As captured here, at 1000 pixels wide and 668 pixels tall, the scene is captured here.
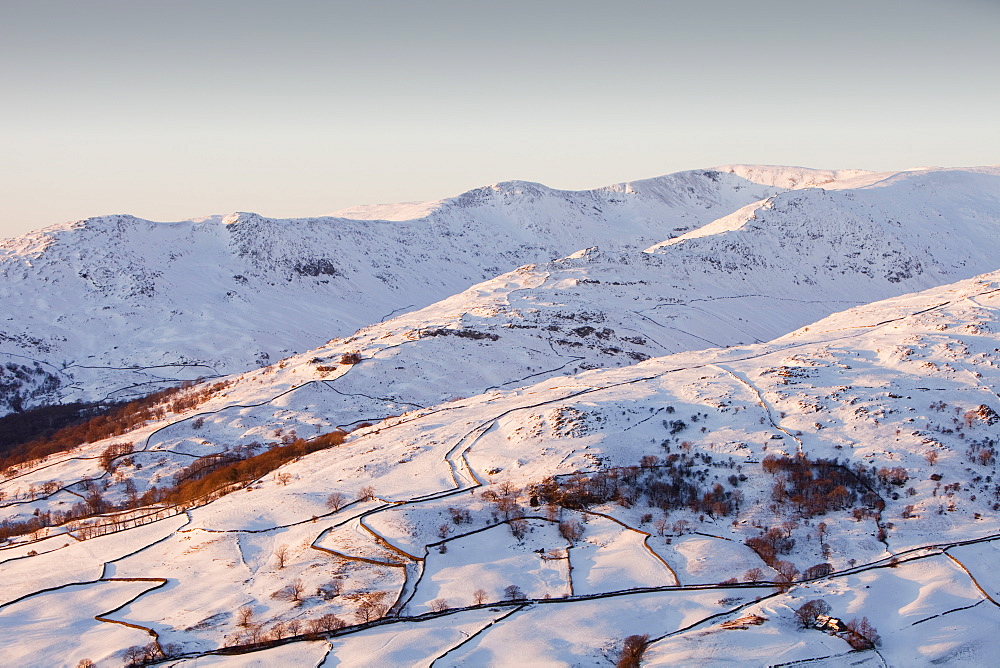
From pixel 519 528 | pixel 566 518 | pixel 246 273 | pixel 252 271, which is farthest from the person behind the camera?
pixel 252 271

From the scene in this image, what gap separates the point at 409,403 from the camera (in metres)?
39.2

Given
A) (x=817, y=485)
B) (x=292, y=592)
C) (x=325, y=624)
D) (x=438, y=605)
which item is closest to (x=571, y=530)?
(x=438, y=605)

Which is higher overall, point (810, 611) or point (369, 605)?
point (369, 605)

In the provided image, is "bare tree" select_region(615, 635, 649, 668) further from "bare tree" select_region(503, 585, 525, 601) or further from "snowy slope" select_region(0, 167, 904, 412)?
"snowy slope" select_region(0, 167, 904, 412)

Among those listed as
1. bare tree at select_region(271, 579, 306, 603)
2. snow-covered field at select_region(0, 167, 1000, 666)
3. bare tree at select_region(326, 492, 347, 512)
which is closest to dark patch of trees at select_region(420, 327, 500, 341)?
snow-covered field at select_region(0, 167, 1000, 666)

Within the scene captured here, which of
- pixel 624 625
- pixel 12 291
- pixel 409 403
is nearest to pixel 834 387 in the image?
pixel 624 625

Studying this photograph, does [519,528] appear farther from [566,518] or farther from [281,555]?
[281,555]

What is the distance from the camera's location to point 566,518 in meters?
19.8

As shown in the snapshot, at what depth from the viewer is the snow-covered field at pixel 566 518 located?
15016mm

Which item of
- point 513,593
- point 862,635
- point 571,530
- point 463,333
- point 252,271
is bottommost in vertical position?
point 862,635

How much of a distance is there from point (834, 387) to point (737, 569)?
11119 mm

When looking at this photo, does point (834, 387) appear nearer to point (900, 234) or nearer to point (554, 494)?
point (554, 494)

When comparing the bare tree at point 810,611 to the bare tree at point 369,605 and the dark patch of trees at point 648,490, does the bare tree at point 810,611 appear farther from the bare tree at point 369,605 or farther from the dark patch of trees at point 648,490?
the bare tree at point 369,605

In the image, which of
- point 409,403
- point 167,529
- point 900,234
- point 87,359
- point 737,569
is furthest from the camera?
point 900,234
